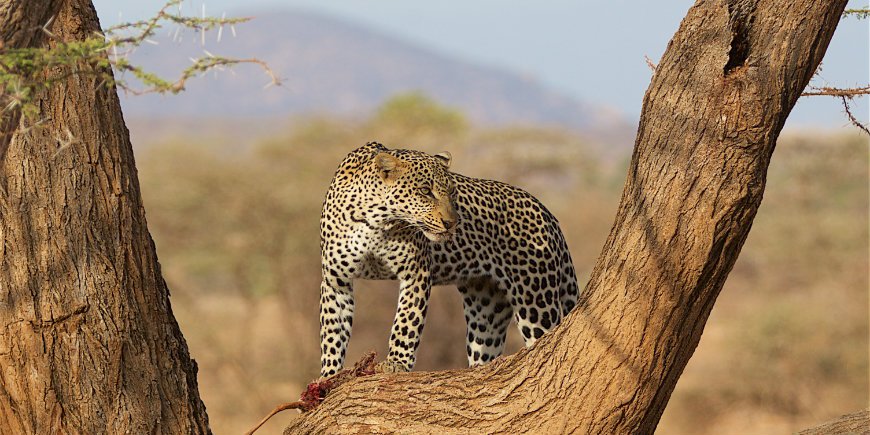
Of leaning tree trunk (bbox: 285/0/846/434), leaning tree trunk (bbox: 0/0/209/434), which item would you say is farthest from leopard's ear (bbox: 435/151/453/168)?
leaning tree trunk (bbox: 0/0/209/434)

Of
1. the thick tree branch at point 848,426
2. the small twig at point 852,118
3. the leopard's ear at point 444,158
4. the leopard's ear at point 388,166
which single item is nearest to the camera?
the small twig at point 852,118

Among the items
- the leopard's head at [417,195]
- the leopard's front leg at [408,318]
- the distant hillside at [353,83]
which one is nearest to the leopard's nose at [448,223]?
the leopard's head at [417,195]

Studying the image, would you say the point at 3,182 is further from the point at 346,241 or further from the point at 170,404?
the point at 346,241

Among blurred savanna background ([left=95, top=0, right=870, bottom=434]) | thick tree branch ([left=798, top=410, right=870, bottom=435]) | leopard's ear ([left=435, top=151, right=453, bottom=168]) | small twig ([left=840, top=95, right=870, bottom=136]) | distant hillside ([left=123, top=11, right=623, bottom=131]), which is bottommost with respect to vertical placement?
thick tree branch ([left=798, top=410, right=870, bottom=435])

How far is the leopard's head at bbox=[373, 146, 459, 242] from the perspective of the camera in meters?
5.87

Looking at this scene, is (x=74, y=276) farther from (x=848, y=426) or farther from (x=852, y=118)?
(x=848, y=426)

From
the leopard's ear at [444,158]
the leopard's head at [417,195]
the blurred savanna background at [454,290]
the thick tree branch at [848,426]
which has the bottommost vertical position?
the thick tree branch at [848,426]

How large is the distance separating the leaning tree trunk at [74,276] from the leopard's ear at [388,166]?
145cm

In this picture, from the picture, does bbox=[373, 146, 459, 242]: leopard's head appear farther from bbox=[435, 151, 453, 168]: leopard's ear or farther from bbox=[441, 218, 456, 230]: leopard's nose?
bbox=[435, 151, 453, 168]: leopard's ear

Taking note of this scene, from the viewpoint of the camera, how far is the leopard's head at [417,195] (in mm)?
5867

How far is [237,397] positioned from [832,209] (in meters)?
15.3

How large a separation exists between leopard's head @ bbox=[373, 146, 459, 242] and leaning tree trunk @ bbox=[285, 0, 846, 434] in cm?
126

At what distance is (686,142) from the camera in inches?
166

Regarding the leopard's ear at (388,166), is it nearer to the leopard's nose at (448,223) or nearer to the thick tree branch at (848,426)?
the leopard's nose at (448,223)
